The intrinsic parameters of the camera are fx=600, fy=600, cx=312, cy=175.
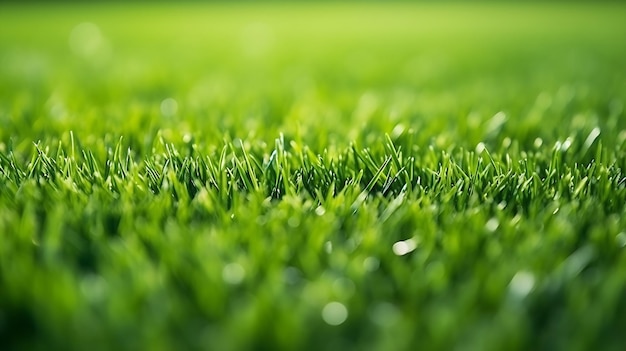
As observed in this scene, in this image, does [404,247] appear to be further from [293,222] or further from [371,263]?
[293,222]

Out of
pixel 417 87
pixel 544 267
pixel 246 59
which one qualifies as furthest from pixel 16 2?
pixel 544 267

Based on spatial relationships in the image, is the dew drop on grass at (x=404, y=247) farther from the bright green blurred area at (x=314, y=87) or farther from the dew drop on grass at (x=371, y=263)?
the bright green blurred area at (x=314, y=87)

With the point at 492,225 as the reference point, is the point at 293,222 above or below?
above

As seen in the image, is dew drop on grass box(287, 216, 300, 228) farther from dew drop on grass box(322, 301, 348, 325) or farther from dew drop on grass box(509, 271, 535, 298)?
dew drop on grass box(509, 271, 535, 298)

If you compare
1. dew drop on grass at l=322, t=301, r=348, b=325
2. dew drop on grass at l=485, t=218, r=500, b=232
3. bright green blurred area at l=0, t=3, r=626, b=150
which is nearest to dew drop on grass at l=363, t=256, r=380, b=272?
dew drop on grass at l=322, t=301, r=348, b=325

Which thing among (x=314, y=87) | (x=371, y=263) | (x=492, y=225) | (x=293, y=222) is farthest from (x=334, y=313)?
(x=314, y=87)

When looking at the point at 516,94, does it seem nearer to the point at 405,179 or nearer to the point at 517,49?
the point at 405,179
